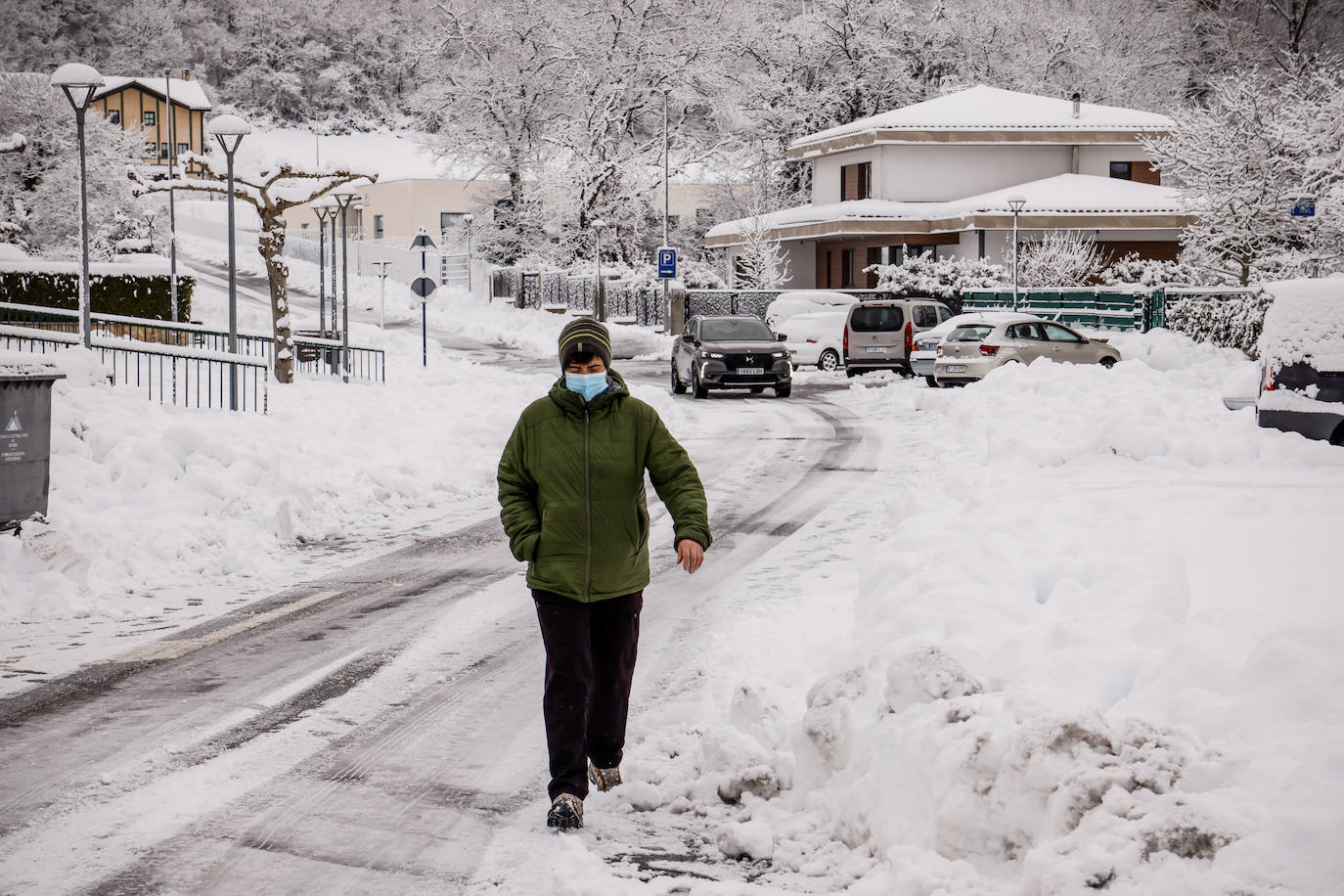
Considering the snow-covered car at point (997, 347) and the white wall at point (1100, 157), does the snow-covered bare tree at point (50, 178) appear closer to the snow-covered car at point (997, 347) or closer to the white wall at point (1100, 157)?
the snow-covered car at point (997, 347)

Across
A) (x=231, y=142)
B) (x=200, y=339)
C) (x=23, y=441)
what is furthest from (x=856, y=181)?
(x=23, y=441)

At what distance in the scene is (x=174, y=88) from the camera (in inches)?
3959

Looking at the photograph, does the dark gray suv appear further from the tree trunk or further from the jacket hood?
the jacket hood

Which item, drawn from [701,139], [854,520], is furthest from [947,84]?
[854,520]

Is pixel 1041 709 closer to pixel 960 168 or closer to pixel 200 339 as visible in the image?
pixel 200 339

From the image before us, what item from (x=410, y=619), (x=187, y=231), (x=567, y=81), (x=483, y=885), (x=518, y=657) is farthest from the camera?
(x=187, y=231)

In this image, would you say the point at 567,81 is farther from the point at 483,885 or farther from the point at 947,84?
the point at 483,885

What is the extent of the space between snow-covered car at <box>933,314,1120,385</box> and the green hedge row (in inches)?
740

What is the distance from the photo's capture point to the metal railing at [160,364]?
1736cm

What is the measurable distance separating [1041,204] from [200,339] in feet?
96.5

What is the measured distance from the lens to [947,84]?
65000mm

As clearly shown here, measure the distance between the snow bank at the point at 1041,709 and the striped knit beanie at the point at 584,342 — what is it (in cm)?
162

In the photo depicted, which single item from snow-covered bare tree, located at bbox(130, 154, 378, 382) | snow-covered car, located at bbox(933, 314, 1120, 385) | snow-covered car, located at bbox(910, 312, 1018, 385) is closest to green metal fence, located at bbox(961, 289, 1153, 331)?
snow-covered car, located at bbox(910, 312, 1018, 385)

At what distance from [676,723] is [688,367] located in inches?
852
